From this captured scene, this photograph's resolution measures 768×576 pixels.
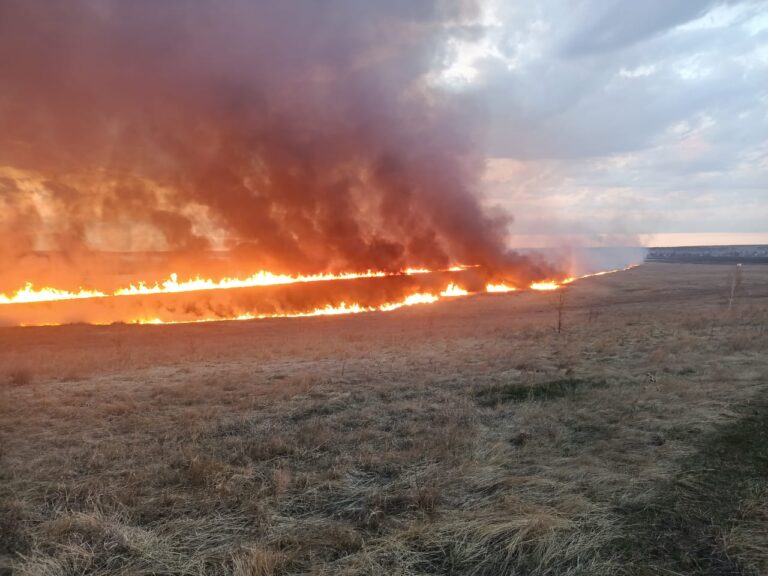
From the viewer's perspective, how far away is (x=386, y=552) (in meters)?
4.71

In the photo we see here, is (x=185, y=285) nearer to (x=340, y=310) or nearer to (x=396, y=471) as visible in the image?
(x=340, y=310)

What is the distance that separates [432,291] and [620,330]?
46.0 meters

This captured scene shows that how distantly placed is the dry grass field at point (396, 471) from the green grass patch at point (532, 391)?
72 mm

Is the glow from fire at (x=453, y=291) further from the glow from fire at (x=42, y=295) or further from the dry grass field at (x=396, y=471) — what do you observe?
the dry grass field at (x=396, y=471)

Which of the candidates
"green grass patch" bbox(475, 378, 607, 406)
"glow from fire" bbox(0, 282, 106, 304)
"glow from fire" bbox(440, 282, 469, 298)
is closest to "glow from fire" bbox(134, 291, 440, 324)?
"glow from fire" bbox(440, 282, 469, 298)

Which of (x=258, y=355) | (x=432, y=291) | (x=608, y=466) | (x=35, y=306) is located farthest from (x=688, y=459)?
(x=432, y=291)

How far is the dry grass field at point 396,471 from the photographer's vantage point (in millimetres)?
4707

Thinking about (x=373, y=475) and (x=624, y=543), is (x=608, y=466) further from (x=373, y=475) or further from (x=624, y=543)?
(x=373, y=475)

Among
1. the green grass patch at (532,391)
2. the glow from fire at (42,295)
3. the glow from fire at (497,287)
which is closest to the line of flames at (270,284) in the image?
the glow from fire at (42,295)

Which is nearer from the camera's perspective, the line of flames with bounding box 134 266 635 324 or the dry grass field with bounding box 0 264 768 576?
the dry grass field with bounding box 0 264 768 576

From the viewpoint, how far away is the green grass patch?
35.4 feet

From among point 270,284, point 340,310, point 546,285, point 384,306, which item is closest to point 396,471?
point 340,310

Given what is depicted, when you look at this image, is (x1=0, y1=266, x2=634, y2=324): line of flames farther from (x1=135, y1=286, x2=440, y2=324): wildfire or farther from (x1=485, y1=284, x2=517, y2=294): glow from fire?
(x1=485, y1=284, x2=517, y2=294): glow from fire

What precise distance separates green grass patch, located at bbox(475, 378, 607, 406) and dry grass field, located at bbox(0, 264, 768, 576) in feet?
0.24
